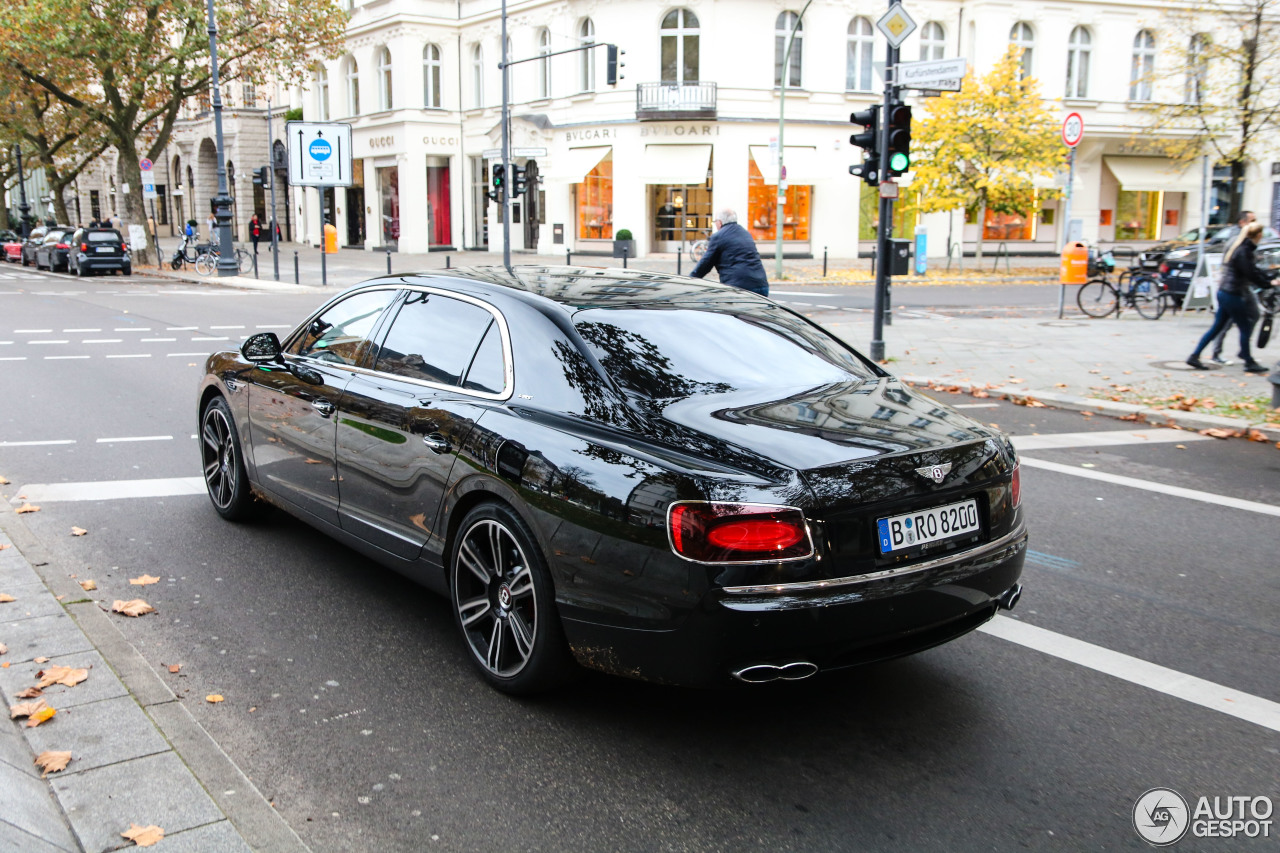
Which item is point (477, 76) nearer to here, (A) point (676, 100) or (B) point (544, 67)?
(B) point (544, 67)

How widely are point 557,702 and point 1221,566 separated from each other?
12.1 ft

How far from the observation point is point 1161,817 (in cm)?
318

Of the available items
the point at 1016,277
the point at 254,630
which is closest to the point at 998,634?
the point at 254,630

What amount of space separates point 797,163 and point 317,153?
17.6 meters

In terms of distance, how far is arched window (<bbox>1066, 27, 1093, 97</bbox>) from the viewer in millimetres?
42312

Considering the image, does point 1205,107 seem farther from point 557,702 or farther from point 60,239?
point 60,239

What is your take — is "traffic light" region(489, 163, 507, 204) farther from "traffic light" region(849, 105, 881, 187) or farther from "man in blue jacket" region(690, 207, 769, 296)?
"man in blue jacket" region(690, 207, 769, 296)

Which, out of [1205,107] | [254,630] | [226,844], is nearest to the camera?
[226,844]

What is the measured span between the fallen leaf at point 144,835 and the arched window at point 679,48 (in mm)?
38420

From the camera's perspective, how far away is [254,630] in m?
4.61

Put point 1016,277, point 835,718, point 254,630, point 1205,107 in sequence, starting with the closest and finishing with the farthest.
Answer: point 835,718, point 254,630, point 1205,107, point 1016,277

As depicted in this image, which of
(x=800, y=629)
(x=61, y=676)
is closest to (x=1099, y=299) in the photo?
(x=800, y=629)

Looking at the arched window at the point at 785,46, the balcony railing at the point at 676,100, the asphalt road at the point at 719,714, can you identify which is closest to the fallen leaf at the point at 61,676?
the asphalt road at the point at 719,714

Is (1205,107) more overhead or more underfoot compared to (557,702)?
more overhead
